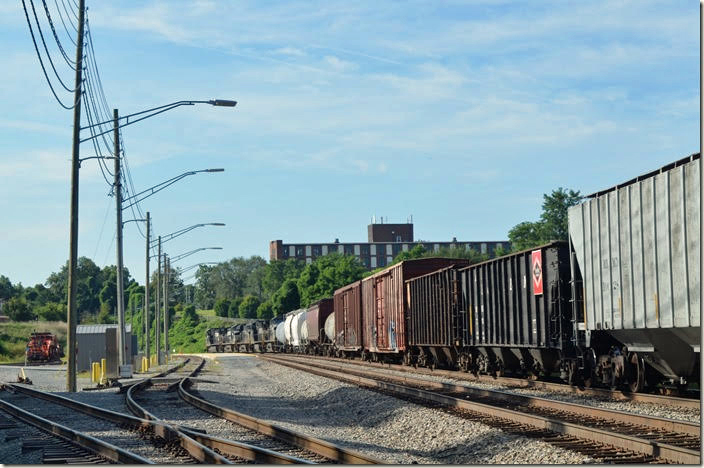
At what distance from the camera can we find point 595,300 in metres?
18.3

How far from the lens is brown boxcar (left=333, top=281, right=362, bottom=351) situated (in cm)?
4375

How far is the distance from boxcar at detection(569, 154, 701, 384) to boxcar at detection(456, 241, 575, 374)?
0.65 meters

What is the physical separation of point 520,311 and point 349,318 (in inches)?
957

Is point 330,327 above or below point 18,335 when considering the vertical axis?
above

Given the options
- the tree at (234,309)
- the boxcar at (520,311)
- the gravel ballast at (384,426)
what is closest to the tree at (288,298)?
the tree at (234,309)

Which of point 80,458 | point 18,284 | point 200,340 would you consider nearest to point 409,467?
point 80,458

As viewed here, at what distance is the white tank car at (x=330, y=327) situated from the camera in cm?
5358

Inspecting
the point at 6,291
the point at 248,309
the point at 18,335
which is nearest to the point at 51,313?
the point at 18,335

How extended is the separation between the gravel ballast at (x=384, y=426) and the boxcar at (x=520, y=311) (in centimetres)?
376

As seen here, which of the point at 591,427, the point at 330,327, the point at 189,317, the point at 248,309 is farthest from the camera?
the point at 248,309

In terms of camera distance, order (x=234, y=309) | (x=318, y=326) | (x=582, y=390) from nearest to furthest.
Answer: (x=582, y=390)
(x=318, y=326)
(x=234, y=309)

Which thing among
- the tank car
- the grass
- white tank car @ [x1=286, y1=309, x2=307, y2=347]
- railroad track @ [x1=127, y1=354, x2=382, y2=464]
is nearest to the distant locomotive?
the grass

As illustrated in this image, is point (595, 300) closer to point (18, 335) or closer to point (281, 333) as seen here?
point (281, 333)

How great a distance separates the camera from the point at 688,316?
579 inches
